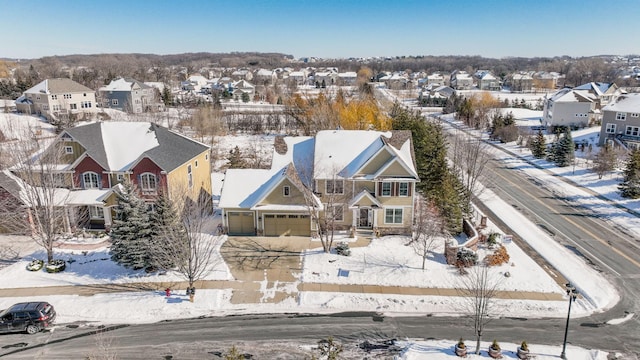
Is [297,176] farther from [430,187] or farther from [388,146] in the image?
[430,187]

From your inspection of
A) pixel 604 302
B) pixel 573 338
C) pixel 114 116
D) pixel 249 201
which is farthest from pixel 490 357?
pixel 114 116

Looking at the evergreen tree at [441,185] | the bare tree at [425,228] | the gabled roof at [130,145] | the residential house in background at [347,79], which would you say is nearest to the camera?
the bare tree at [425,228]

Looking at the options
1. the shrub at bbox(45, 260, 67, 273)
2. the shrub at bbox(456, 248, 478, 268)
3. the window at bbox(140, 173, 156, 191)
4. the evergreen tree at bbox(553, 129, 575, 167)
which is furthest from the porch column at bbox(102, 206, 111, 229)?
the evergreen tree at bbox(553, 129, 575, 167)

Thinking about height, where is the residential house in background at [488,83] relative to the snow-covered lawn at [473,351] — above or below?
above

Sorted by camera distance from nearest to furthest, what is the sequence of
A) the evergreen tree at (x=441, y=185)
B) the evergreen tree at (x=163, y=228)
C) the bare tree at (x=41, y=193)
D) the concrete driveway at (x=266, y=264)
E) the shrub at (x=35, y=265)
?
the concrete driveway at (x=266, y=264), the evergreen tree at (x=163, y=228), the shrub at (x=35, y=265), the bare tree at (x=41, y=193), the evergreen tree at (x=441, y=185)

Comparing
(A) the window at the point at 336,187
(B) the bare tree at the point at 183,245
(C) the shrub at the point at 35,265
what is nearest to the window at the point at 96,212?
(C) the shrub at the point at 35,265

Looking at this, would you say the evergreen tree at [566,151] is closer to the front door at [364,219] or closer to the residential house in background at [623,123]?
the residential house in background at [623,123]

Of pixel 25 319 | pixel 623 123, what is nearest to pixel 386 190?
pixel 25 319

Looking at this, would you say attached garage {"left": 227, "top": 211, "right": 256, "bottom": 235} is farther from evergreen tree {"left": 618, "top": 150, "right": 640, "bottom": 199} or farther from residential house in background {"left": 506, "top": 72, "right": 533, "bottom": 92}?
residential house in background {"left": 506, "top": 72, "right": 533, "bottom": 92}
